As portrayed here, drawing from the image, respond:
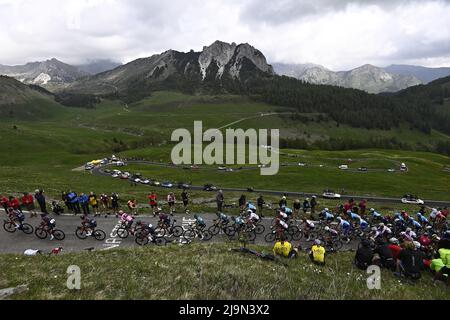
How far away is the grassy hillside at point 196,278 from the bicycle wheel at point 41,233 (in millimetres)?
8034

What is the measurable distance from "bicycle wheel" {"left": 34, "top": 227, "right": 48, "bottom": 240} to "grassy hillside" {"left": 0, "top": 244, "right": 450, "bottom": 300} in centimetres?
803

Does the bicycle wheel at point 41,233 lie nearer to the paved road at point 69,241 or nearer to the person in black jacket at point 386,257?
the paved road at point 69,241

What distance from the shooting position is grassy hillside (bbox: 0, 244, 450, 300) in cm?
1524

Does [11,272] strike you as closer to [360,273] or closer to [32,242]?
[32,242]

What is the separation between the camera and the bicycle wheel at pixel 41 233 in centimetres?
3159

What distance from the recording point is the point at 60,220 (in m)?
37.6

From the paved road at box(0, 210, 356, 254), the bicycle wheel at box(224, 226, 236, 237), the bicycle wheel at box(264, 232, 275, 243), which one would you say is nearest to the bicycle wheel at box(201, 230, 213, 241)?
the paved road at box(0, 210, 356, 254)

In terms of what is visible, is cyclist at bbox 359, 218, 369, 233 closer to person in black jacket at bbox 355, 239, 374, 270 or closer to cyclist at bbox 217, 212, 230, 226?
person in black jacket at bbox 355, 239, 374, 270

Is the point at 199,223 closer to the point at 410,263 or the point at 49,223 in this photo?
the point at 49,223

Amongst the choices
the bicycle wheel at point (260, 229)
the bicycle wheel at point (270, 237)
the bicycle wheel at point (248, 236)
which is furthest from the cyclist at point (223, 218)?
the bicycle wheel at point (270, 237)

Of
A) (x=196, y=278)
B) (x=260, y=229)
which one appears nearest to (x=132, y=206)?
(x=260, y=229)

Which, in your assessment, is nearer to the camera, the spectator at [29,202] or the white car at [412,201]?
the spectator at [29,202]
